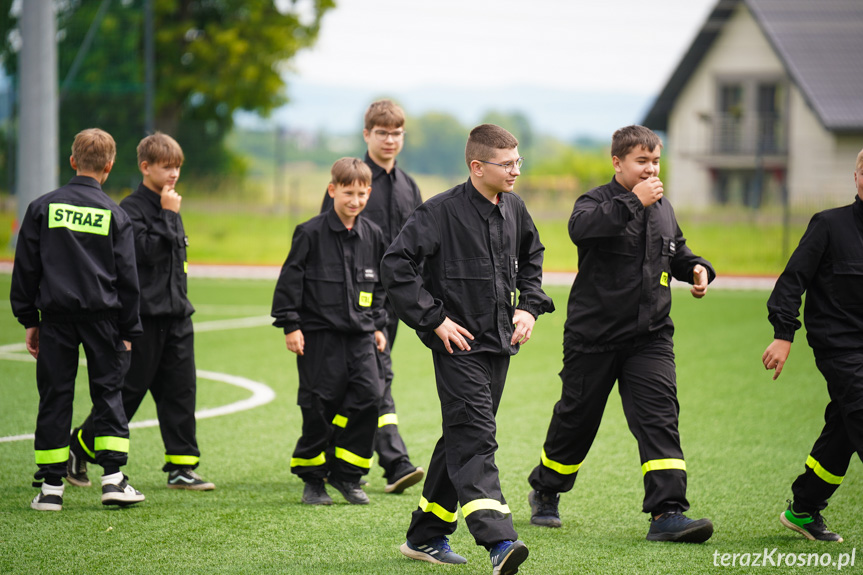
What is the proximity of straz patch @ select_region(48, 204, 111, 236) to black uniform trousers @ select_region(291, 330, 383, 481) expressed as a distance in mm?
1255

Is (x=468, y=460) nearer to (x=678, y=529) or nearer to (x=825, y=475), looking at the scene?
(x=678, y=529)

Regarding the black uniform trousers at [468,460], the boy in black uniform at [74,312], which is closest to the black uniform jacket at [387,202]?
the boy in black uniform at [74,312]

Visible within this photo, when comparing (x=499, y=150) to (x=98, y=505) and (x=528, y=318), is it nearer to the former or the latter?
(x=528, y=318)

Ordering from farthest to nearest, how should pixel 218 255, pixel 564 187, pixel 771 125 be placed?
pixel 771 125, pixel 564 187, pixel 218 255

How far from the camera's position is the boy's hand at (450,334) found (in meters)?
4.25

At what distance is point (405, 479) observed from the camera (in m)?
5.79

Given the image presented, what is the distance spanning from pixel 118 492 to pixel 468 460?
2.03 metres

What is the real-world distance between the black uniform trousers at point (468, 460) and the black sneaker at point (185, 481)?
1.70 meters

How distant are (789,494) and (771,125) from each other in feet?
98.6

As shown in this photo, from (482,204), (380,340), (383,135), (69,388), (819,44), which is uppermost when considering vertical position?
(819,44)

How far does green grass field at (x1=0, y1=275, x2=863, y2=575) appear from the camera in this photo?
4.45 meters

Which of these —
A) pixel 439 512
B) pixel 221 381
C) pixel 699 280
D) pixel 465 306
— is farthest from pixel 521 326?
pixel 221 381

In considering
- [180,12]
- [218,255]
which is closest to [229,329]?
[218,255]

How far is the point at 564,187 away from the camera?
29203 millimetres
